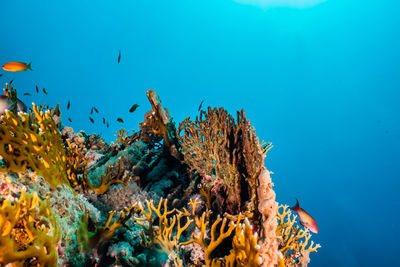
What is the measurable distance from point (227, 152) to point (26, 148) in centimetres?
301

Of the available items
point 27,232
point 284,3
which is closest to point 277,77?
point 284,3

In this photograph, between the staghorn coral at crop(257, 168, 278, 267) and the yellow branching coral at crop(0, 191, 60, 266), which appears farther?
the staghorn coral at crop(257, 168, 278, 267)

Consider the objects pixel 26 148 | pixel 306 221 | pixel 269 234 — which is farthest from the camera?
pixel 306 221

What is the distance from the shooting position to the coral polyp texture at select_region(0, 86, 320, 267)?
78.4 inches

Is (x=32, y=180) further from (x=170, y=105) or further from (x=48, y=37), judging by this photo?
(x=48, y=37)

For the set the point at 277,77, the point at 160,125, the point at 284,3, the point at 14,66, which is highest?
the point at 284,3

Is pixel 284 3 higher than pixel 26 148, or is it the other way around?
pixel 284 3

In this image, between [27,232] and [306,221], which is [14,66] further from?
[306,221]

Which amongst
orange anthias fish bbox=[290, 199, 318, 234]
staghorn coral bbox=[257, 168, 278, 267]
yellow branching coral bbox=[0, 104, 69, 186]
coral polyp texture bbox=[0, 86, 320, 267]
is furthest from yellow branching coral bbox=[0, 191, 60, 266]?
orange anthias fish bbox=[290, 199, 318, 234]

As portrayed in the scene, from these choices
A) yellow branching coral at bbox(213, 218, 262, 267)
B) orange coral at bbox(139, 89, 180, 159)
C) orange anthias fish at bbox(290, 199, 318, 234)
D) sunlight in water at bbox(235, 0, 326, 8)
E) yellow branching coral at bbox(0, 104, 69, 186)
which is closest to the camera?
yellow branching coral at bbox(213, 218, 262, 267)

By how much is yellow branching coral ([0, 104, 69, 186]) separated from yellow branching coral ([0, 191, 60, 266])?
26.3 inches

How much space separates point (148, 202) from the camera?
10.8 feet

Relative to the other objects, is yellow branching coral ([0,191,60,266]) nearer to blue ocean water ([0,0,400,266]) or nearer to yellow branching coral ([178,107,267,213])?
yellow branching coral ([178,107,267,213])

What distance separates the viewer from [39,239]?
6.12ft
